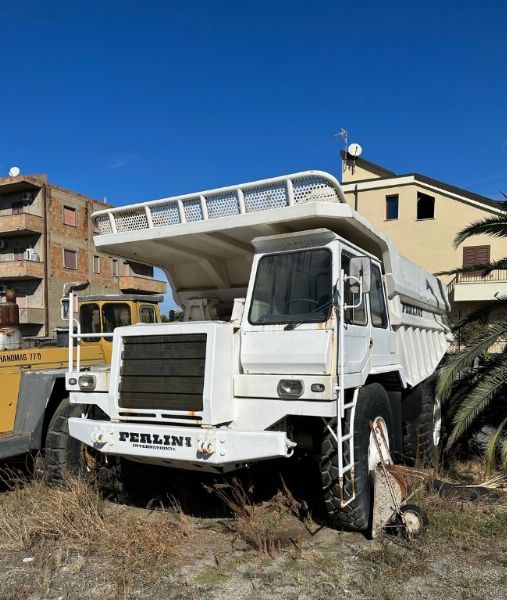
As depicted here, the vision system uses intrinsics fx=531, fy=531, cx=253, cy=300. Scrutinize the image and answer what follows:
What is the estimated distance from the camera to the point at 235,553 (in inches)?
172

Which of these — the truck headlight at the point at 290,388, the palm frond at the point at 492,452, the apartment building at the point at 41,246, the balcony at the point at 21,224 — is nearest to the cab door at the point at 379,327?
the truck headlight at the point at 290,388

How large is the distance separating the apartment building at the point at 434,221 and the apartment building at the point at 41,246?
50.9ft

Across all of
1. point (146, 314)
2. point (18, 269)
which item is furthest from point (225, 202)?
point (18, 269)

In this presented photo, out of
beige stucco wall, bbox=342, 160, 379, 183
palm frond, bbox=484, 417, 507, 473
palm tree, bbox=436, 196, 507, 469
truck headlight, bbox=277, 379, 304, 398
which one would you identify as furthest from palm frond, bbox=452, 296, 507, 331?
beige stucco wall, bbox=342, 160, 379, 183

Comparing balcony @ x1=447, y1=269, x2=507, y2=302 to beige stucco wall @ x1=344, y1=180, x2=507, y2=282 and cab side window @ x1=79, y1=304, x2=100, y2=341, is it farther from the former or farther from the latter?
cab side window @ x1=79, y1=304, x2=100, y2=341

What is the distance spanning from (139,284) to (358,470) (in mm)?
37140

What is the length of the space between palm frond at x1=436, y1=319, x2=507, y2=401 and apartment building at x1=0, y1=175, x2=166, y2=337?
28.0 metres

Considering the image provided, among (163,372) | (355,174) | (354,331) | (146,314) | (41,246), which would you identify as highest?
(355,174)

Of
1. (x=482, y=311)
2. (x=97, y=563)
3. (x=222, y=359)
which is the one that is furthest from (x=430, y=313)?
(x=97, y=563)

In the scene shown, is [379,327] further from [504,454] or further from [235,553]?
[235,553]

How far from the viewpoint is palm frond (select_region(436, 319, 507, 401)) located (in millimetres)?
7203

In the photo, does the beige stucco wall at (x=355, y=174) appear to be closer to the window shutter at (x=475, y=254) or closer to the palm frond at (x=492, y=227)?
the window shutter at (x=475, y=254)

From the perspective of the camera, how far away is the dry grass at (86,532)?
412 centimetres

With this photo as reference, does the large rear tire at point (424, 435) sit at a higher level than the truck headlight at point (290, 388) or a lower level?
lower
